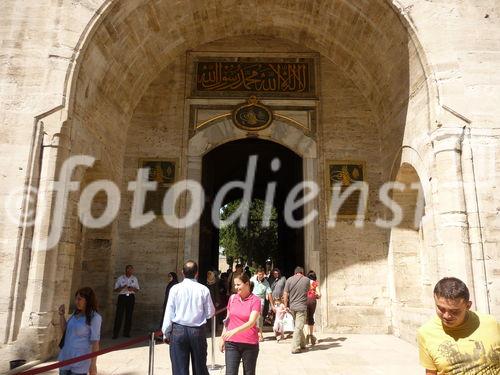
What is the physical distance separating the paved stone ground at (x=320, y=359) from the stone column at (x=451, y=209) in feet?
4.90

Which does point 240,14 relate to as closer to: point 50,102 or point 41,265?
point 50,102

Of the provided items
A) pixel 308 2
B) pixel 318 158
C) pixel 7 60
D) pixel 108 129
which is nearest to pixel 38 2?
pixel 7 60

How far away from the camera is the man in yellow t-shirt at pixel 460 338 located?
1.82 meters

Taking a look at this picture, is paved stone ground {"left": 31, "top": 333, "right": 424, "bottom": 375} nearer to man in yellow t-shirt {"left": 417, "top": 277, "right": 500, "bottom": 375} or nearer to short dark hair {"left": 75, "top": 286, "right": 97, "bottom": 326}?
short dark hair {"left": 75, "top": 286, "right": 97, "bottom": 326}

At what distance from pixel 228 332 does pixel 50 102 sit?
16.2ft

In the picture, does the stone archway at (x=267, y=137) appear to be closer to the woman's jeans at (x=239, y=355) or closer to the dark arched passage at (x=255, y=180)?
the dark arched passage at (x=255, y=180)

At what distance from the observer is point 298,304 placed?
6277mm

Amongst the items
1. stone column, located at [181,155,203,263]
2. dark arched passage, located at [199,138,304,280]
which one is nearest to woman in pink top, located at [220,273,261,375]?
stone column, located at [181,155,203,263]

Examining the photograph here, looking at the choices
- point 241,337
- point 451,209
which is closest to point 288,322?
point 451,209

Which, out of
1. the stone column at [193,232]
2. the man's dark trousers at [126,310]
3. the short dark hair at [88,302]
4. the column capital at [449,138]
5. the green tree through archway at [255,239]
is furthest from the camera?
the green tree through archway at [255,239]

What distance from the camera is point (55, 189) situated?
5965mm

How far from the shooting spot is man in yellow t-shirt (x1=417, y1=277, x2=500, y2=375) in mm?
1818

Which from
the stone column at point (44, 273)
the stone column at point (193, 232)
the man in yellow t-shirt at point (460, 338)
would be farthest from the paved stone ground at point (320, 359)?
the man in yellow t-shirt at point (460, 338)

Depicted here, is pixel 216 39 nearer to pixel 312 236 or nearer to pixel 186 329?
pixel 312 236
